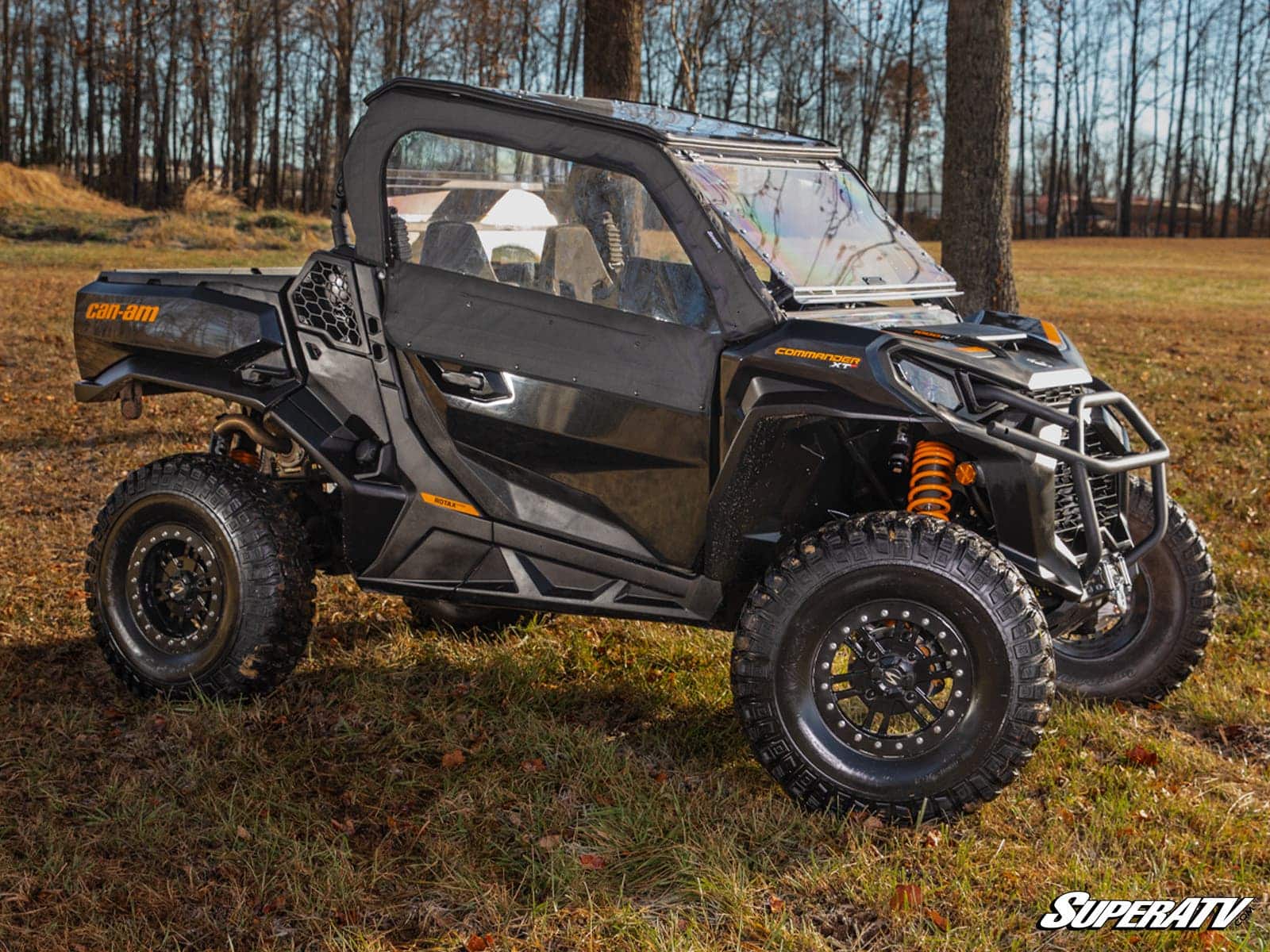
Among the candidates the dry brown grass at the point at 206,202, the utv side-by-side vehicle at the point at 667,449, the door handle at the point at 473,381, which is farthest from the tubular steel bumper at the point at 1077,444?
the dry brown grass at the point at 206,202

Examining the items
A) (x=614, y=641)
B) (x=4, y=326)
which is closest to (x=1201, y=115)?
(x=4, y=326)

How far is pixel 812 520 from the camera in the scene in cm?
446

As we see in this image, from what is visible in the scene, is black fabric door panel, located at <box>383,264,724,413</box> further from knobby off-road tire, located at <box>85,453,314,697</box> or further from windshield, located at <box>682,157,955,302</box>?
knobby off-road tire, located at <box>85,453,314,697</box>

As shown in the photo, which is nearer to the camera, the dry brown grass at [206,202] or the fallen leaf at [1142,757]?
the fallen leaf at [1142,757]

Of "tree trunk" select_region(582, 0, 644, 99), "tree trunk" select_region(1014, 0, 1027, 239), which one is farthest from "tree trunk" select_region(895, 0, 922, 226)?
"tree trunk" select_region(582, 0, 644, 99)

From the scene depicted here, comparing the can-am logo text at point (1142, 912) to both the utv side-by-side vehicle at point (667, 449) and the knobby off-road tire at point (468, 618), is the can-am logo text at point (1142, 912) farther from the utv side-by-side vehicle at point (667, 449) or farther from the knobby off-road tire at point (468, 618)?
the knobby off-road tire at point (468, 618)

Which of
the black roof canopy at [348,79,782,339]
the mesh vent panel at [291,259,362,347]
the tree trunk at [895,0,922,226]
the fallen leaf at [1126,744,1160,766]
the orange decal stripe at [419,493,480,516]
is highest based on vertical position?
the tree trunk at [895,0,922,226]

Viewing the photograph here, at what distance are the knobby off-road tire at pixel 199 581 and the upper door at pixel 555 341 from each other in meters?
0.76

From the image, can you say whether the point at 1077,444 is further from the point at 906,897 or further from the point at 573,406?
the point at 573,406

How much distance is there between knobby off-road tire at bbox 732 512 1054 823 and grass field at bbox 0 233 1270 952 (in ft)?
0.52

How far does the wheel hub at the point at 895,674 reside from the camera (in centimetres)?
388

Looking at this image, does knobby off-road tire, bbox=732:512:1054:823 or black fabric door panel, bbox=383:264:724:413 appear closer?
knobby off-road tire, bbox=732:512:1054:823

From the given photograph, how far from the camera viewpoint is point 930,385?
3936mm

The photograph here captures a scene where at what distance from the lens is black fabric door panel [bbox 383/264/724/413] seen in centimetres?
413
